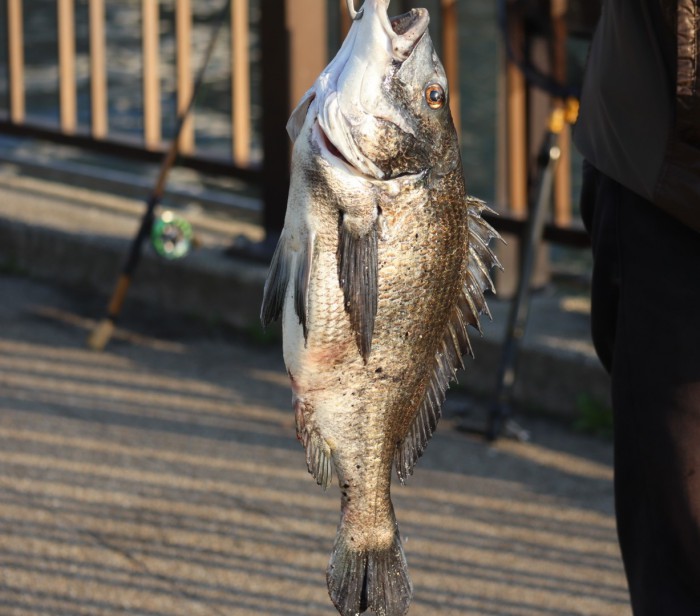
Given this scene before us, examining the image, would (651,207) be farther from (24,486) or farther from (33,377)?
(33,377)

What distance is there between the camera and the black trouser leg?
2631 mm

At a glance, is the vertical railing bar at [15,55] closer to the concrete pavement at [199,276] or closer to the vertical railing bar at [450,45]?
the concrete pavement at [199,276]

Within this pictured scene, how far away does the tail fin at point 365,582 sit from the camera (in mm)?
2490

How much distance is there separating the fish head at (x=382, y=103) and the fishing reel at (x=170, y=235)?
3947mm

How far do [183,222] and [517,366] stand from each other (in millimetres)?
1860

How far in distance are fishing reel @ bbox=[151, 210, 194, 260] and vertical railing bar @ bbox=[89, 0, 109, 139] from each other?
132cm

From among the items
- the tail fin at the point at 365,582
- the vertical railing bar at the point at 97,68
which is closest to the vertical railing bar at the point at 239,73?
the vertical railing bar at the point at 97,68

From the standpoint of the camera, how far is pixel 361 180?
2268 mm

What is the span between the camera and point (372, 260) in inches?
88.4

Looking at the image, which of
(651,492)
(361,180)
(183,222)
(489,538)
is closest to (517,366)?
(489,538)

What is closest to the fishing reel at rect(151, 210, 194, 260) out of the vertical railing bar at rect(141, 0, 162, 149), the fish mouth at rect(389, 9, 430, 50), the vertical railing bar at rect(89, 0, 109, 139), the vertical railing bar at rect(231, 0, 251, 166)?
the vertical railing bar at rect(231, 0, 251, 166)

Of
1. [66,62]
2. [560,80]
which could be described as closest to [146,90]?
[66,62]

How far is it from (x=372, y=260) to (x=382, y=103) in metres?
0.29

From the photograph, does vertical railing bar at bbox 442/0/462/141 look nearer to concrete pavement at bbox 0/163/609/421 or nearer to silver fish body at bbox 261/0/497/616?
concrete pavement at bbox 0/163/609/421
